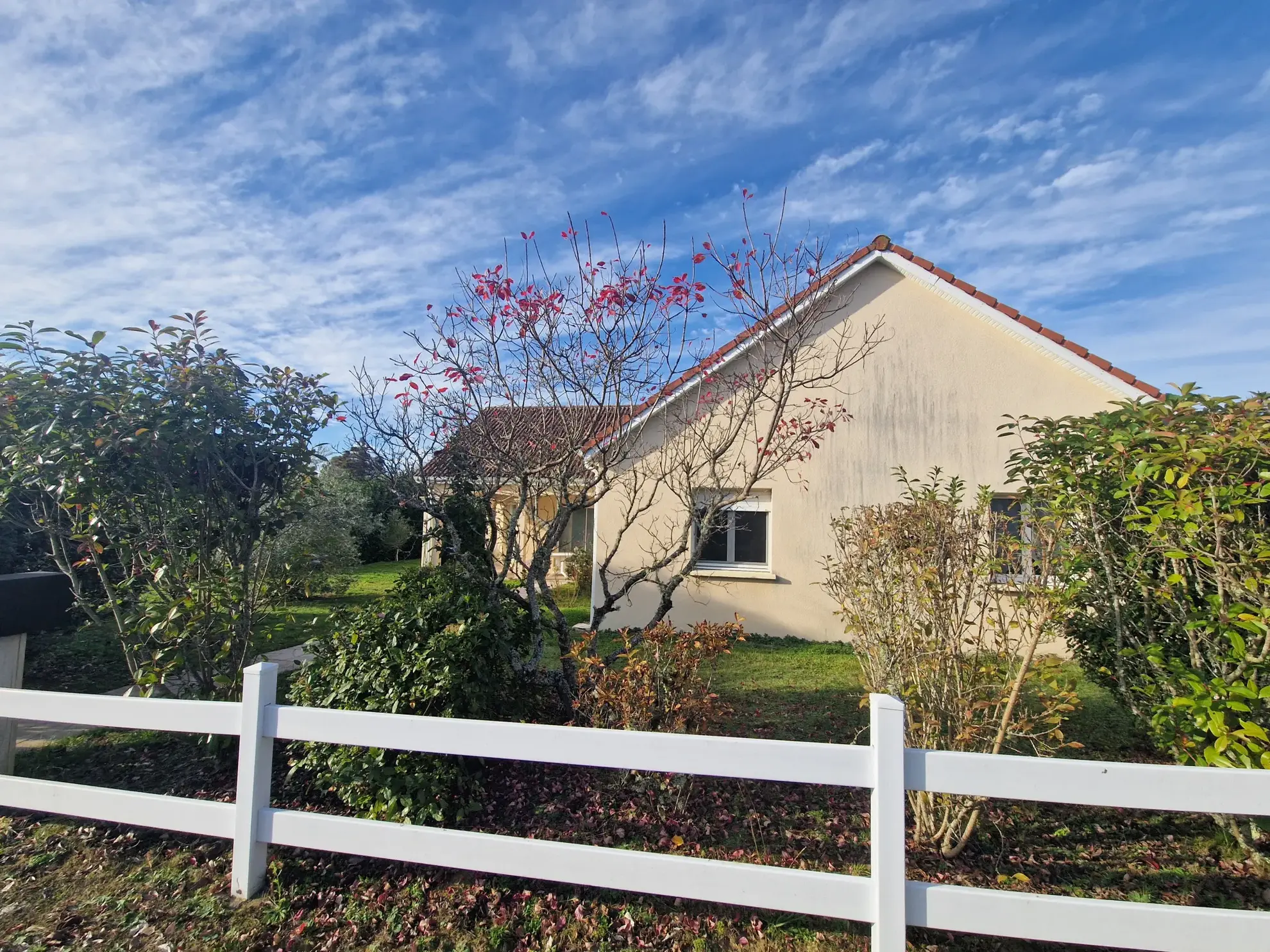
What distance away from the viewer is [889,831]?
7.92ft

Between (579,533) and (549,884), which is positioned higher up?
(579,533)

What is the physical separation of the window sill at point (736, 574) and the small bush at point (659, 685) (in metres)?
5.29

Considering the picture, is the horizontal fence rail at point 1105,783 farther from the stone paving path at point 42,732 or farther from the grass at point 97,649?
the stone paving path at point 42,732

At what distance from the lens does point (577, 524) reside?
49.2 feet

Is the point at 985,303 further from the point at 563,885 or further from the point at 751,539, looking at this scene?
the point at 563,885

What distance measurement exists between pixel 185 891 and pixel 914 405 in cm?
972

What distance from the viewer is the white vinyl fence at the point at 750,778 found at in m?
2.32

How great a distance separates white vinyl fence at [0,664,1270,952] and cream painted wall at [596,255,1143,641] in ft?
21.0

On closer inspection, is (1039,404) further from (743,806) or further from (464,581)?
(464,581)

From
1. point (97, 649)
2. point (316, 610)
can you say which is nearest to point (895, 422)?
point (316, 610)

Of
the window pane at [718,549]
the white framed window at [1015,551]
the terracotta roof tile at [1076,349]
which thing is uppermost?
the terracotta roof tile at [1076,349]

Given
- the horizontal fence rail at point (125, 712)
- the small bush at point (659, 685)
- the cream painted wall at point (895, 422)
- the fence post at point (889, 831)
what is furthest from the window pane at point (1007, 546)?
the cream painted wall at point (895, 422)

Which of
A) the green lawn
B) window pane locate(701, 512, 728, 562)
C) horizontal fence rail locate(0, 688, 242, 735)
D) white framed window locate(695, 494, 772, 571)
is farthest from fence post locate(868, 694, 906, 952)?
window pane locate(701, 512, 728, 562)

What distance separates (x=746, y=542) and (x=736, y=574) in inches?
23.1
